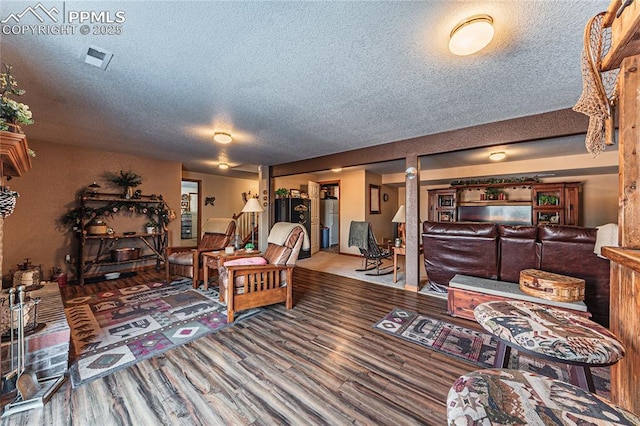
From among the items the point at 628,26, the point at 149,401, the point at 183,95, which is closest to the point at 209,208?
the point at 183,95

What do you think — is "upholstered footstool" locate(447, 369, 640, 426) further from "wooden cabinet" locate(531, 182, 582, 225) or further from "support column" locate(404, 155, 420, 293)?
"wooden cabinet" locate(531, 182, 582, 225)

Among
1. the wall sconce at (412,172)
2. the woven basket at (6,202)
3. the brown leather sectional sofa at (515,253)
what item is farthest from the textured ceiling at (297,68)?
the brown leather sectional sofa at (515,253)

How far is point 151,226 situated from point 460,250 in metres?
5.60

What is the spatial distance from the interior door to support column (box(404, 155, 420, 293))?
10.9ft

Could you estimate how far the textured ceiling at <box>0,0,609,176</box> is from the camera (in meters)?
1.39

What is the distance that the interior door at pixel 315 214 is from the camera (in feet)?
22.3

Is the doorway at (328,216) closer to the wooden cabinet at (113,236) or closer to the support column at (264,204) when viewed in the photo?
the support column at (264,204)

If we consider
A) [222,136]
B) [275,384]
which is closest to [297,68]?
[222,136]

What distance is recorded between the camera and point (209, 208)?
7020 mm

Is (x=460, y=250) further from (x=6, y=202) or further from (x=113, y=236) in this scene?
(x=113, y=236)

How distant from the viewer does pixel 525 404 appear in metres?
0.64

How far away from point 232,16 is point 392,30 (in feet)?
3.25

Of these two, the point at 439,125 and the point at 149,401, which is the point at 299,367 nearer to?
the point at 149,401

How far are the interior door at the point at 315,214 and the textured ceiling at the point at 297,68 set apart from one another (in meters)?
3.60
